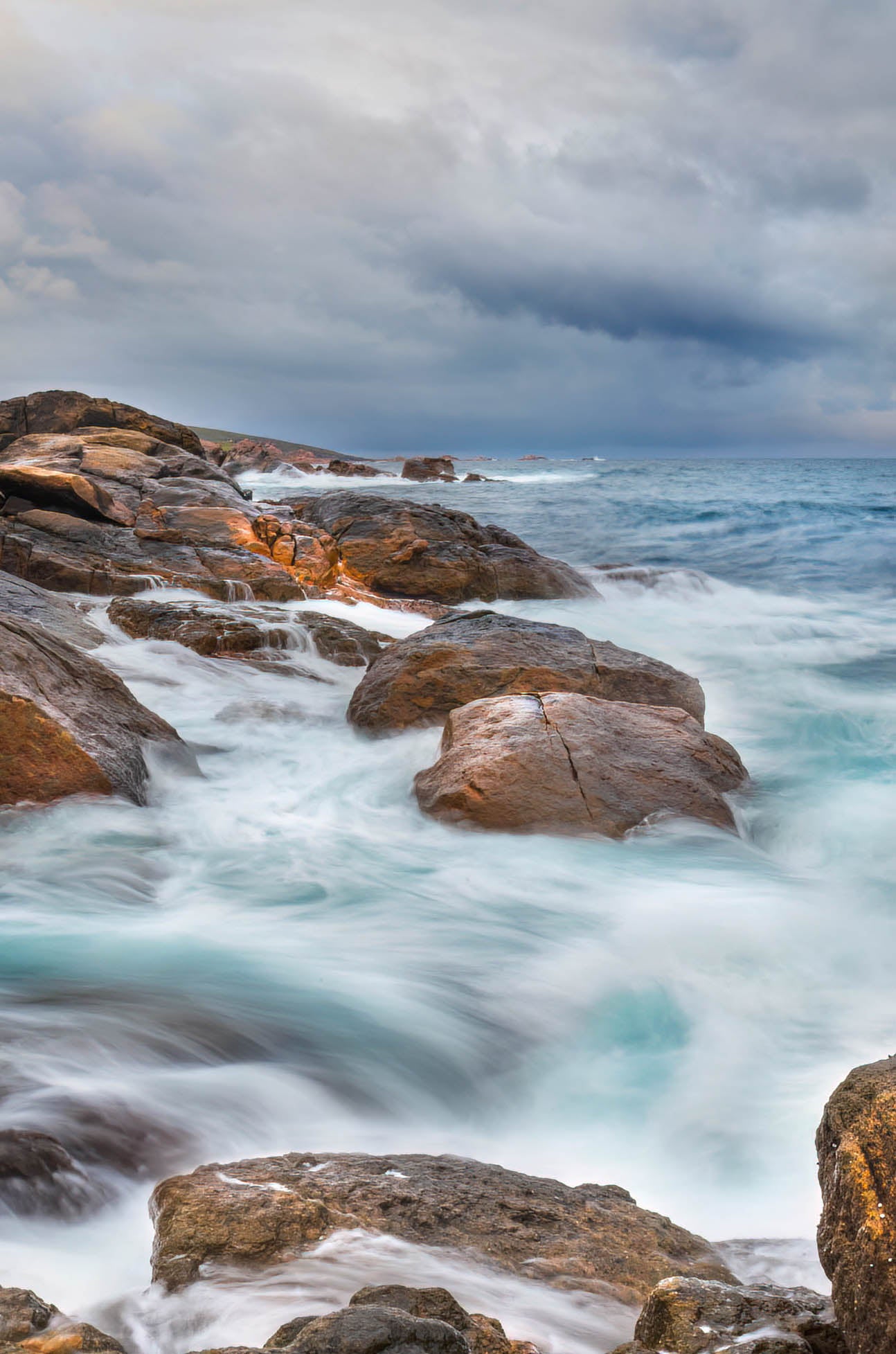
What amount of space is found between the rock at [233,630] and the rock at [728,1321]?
8691 millimetres

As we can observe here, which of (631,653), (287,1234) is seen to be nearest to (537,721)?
(631,653)

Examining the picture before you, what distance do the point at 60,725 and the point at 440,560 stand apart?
9.73m

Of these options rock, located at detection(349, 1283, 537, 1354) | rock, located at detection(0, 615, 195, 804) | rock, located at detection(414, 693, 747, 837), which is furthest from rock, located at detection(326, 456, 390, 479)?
rock, located at detection(349, 1283, 537, 1354)

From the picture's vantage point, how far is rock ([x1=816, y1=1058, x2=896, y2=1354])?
1.71m

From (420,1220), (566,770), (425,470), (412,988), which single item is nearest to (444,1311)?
(420,1220)

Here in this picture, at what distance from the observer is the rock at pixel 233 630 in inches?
400

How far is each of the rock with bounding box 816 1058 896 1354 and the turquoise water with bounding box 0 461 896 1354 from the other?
0.60 meters

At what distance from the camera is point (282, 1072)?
11.5 ft

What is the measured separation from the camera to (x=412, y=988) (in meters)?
4.42

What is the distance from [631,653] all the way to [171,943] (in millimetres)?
5601

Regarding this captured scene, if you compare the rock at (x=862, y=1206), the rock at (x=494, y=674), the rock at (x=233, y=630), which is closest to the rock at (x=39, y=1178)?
the rock at (x=862, y=1206)

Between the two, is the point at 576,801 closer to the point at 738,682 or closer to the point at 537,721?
the point at 537,721

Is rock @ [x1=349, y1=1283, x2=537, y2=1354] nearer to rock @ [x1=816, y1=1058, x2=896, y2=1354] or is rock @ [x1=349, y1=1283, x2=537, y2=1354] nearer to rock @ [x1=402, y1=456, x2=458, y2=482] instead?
rock @ [x1=816, y1=1058, x2=896, y2=1354]

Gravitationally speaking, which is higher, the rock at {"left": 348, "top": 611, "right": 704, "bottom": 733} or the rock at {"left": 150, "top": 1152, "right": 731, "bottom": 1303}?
the rock at {"left": 348, "top": 611, "right": 704, "bottom": 733}
